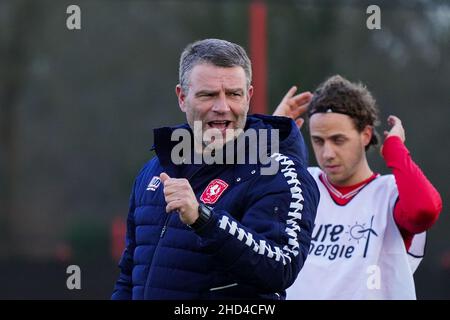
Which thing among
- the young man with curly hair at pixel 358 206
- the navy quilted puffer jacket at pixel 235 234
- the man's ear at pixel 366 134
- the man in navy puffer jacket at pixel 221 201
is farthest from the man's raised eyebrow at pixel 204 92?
the man's ear at pixel 366 134

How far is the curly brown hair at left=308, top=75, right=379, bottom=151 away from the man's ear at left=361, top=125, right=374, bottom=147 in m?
0.02

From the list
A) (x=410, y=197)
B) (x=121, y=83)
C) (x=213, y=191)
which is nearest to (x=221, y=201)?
(x=213, y=191)

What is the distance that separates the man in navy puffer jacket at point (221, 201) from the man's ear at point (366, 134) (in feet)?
3.97

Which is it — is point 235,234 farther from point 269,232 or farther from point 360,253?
point 360,253

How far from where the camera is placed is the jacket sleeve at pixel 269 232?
2727 millimetres

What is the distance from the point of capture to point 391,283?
397 cm

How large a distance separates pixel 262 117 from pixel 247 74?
0.18 meters

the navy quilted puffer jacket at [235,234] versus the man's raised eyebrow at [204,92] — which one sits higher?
the man's raised eyebrow at [204,92]

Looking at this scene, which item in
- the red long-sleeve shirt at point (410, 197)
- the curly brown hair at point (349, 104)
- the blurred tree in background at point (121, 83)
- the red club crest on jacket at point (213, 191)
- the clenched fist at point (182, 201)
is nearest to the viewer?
the clenched fist at point (182, 201)

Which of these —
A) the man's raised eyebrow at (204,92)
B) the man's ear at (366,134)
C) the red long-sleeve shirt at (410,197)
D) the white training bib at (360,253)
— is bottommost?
the white training bib at (360,253)

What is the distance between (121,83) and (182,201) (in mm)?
13978

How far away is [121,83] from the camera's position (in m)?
16.5

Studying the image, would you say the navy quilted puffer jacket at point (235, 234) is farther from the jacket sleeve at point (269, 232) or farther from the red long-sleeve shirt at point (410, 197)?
the red long-sleeve shirt at point (410, 197)
